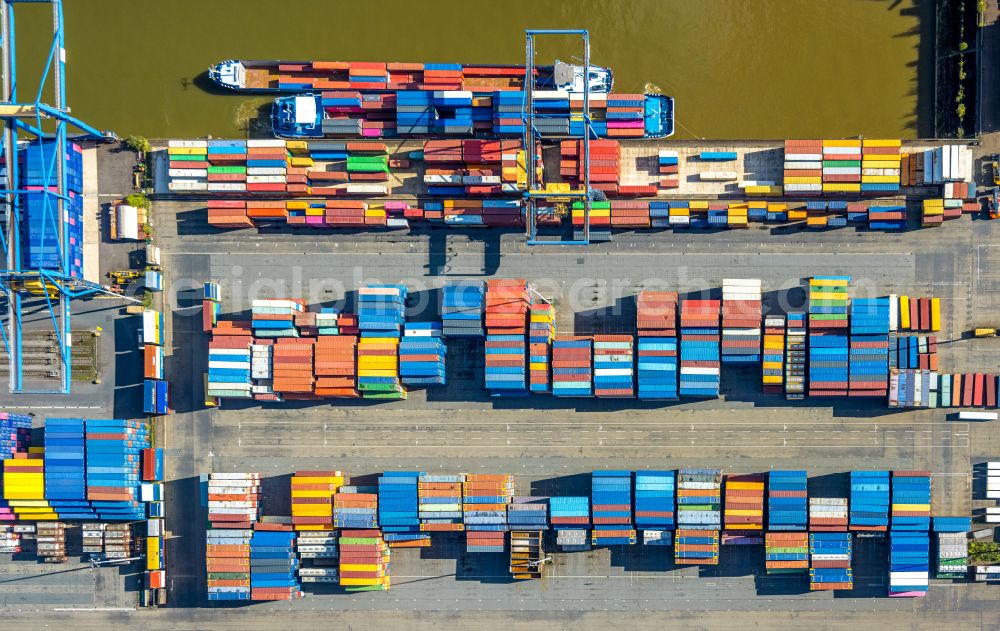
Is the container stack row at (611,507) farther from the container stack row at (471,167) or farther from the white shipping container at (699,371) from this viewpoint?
the container stack row at (471,167)

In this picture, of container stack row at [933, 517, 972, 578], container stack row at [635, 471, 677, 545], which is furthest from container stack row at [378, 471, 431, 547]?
container stack row at [933, 517, 972, 578]

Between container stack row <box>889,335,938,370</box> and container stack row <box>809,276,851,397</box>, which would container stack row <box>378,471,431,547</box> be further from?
container stack row <box>889,335,938,370</box>

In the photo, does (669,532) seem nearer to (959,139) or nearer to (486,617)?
(486,617)

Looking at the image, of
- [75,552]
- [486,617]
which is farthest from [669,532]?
[75,552]

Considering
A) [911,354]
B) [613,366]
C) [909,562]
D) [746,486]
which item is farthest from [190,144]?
[909,562]

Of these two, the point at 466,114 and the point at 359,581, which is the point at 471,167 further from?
the point at 359,581

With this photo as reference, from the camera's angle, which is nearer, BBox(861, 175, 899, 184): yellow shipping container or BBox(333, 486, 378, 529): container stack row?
BBox(861, 175, 899, 184): yellow shipping container
